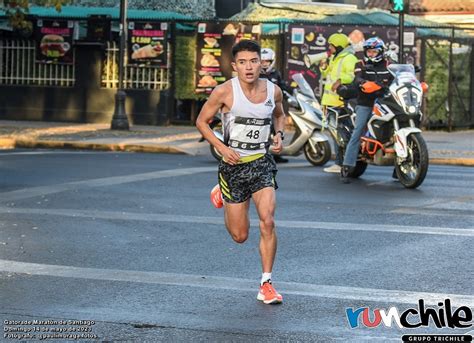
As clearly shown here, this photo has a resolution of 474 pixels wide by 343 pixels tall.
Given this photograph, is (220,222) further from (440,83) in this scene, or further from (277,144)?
(440,83)

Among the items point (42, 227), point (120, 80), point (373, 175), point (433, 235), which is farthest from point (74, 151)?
point (433, 235)

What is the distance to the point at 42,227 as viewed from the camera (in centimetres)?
1166

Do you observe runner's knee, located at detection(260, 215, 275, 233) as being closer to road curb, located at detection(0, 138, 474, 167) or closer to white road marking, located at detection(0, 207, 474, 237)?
white road marking, located at detection(0, 207, 474, 237)

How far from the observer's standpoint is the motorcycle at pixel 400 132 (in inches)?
603

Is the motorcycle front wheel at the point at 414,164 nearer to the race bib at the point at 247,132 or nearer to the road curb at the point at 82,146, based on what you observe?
the road curb at the point at 82,146

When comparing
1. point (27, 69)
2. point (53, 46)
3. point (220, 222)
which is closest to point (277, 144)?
point (220, 222)

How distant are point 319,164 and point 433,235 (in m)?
7.29

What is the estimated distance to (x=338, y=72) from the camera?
56.1 ft

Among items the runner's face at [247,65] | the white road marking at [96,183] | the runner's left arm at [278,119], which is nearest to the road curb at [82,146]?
the white road marking at [96,183]

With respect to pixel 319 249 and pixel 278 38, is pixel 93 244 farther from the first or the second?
pixel 278 38

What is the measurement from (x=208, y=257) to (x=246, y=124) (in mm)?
1841

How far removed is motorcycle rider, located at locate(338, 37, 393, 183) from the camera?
51.3 ft

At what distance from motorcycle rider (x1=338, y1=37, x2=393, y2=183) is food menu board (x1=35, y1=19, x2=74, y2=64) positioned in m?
13.5

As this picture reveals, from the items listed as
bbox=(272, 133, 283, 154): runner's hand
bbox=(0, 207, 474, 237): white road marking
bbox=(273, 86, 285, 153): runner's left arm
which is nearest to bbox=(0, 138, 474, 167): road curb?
bbox=(0, 207, 474, 237): white road marking
